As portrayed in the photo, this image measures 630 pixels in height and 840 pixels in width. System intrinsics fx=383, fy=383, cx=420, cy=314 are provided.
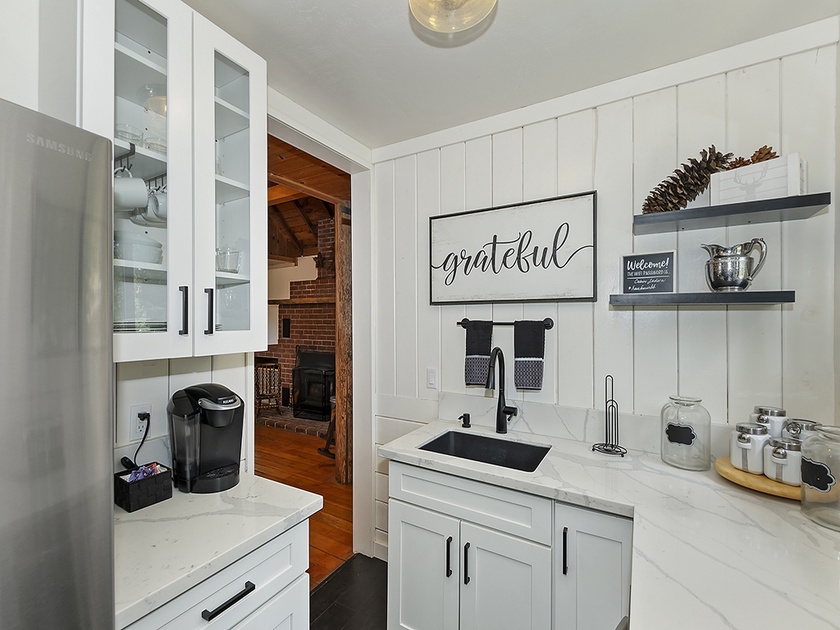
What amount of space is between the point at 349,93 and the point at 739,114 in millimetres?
1641

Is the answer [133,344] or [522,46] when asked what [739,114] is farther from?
[133,344]

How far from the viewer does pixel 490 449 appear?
1.88 metres

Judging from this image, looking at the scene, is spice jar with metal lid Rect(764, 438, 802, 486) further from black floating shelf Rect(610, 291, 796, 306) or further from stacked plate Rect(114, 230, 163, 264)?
stacked plate Rect(114, 230, 163, 264)

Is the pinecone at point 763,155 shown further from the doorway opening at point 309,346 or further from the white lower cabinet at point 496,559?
the doorway opening at point 309,346

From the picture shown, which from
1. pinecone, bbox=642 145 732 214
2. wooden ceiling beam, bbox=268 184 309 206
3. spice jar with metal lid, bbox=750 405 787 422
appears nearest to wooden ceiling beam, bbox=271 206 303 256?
→ wooden ceiling beam, bbox=268 184 309 206

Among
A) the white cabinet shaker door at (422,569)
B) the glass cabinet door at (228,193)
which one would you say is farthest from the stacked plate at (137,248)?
the white cabinet shaker door at (422,569)

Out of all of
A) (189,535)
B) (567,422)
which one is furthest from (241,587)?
(567,422)

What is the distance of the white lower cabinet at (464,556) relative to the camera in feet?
4.50

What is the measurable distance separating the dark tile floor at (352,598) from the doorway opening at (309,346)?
657 millimetres

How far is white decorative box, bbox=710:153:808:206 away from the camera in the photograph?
1299mm

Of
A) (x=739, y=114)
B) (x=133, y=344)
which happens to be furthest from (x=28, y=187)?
(x=739, y=114)

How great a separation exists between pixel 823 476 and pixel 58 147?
1.86 meters

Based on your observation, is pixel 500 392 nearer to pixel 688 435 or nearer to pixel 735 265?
pixel 688 435

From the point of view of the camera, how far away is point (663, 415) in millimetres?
1528
